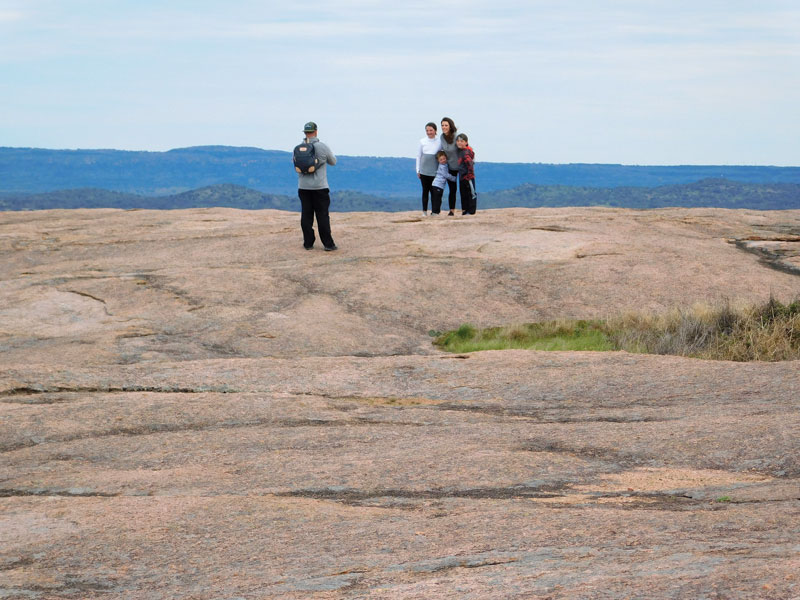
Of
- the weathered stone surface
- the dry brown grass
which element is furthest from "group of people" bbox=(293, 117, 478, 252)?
the dry brown grass

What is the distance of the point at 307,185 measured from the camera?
16.0 meters

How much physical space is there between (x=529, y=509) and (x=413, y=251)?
11407mm

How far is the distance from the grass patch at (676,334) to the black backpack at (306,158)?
14.6 feet

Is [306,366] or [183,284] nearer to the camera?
[306,366]

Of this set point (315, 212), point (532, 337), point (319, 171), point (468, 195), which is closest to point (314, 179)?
point (319, 171)

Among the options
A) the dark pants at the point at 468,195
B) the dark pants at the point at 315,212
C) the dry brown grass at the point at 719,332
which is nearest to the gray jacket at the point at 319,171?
the dark pants at the point at 315,212

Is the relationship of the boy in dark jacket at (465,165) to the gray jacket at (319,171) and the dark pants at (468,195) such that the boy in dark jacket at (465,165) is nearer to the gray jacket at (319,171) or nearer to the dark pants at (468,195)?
the dark pants at (468,195)

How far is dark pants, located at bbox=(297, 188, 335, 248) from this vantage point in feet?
52.8

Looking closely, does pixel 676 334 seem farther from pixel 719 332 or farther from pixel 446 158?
pixel 446 158

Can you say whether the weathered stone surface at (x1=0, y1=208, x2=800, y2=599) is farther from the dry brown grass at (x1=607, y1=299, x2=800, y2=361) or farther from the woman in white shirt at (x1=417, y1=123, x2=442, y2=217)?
the woman in white shirt at (x1=417, y1=123, x2=442, y2=217)

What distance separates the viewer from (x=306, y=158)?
15586 millimetres

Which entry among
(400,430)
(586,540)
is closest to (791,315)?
(400,430)

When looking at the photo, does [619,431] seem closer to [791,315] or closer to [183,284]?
[791,315]

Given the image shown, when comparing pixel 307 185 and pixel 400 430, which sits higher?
pixel 307 185
